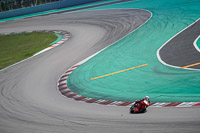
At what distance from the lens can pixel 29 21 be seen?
137ft

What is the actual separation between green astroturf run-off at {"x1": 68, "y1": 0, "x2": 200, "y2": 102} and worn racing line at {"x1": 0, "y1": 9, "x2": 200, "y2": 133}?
1193 mm

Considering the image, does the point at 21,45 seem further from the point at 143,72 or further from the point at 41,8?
the point at 41,8

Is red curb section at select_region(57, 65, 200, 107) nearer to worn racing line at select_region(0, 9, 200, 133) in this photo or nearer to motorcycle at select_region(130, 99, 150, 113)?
worn racing line at select_region(0, 9, 200, 133)

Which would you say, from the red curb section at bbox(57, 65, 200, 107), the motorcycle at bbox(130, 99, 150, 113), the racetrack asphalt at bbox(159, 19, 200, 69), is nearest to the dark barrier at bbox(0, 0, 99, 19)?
the racetrack asphalt at bbox(159, 19, 200, 69)

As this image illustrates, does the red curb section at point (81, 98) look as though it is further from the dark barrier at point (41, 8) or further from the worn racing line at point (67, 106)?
the dark barrier at point (41, 8)

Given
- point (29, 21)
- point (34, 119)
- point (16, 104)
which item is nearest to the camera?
point (34, 119)

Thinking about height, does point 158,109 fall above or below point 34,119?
above

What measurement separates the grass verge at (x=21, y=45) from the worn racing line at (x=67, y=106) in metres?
2.11

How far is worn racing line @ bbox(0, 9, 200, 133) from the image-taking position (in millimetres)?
10180

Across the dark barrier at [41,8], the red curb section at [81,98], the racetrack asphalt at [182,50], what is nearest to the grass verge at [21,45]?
the red curb section at [81,98]

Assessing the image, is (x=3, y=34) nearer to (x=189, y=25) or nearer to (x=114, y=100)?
(x=189, y=25)

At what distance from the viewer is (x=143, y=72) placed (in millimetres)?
16156

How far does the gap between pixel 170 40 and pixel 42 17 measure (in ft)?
82.4

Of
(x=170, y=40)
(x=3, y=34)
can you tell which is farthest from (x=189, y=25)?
(x=3, y=34)
